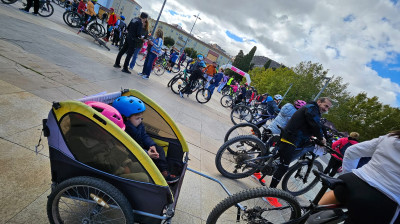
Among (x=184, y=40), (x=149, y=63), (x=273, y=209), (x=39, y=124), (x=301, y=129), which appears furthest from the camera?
(x=184, y=40)

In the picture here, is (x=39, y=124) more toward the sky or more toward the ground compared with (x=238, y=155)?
more toward the ground

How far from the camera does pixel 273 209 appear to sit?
209cm

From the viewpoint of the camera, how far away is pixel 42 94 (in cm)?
358

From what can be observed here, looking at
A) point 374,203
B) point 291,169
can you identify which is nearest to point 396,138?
point 374,203

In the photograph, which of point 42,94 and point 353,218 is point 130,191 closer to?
point 353,218

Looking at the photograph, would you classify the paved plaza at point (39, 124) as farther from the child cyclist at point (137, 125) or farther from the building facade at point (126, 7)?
the building facade at point (126, 7)

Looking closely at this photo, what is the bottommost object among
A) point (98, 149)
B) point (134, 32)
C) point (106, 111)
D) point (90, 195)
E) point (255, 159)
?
point (90, 195)

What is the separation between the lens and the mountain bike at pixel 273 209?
1.93 meters

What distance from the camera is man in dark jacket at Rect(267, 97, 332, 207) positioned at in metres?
3.05

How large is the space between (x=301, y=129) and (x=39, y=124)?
4.02m

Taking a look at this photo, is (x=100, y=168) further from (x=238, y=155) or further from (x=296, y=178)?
(x=296, y=178)

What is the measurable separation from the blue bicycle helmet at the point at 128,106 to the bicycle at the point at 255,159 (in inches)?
77.5

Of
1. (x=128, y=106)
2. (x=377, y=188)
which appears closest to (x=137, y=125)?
(x=128, y=106)

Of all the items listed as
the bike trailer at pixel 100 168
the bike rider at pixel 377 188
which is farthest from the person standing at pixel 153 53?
the bike rider at pixel 377 188
